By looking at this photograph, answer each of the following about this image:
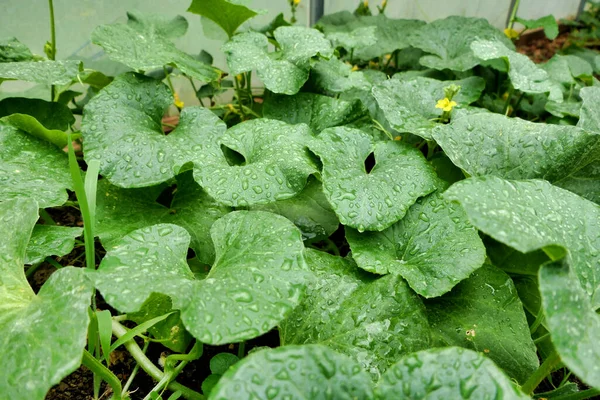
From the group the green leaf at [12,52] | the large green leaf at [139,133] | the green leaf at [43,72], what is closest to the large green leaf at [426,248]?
the large green leaf at [139,133]

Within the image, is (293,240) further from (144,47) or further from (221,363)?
(144,47)

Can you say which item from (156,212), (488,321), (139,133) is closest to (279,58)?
(139,133)

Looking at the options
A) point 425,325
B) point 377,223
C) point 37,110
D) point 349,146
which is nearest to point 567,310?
point 425,325

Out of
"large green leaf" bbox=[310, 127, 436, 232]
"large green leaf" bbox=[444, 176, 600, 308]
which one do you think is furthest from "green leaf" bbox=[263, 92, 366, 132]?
"large green leaf" bbox=[444, 176, 600, 308]

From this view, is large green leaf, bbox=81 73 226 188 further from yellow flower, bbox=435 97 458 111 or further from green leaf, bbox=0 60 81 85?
yellow flower, bbox=435 97 458 111

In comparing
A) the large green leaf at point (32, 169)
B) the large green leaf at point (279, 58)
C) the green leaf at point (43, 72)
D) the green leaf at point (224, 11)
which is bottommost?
the large green leaf at point (32, 169)

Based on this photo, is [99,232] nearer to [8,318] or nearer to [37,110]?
[8,318]

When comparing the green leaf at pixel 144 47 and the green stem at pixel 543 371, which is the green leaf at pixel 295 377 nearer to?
the green stem at pixel 543 371
